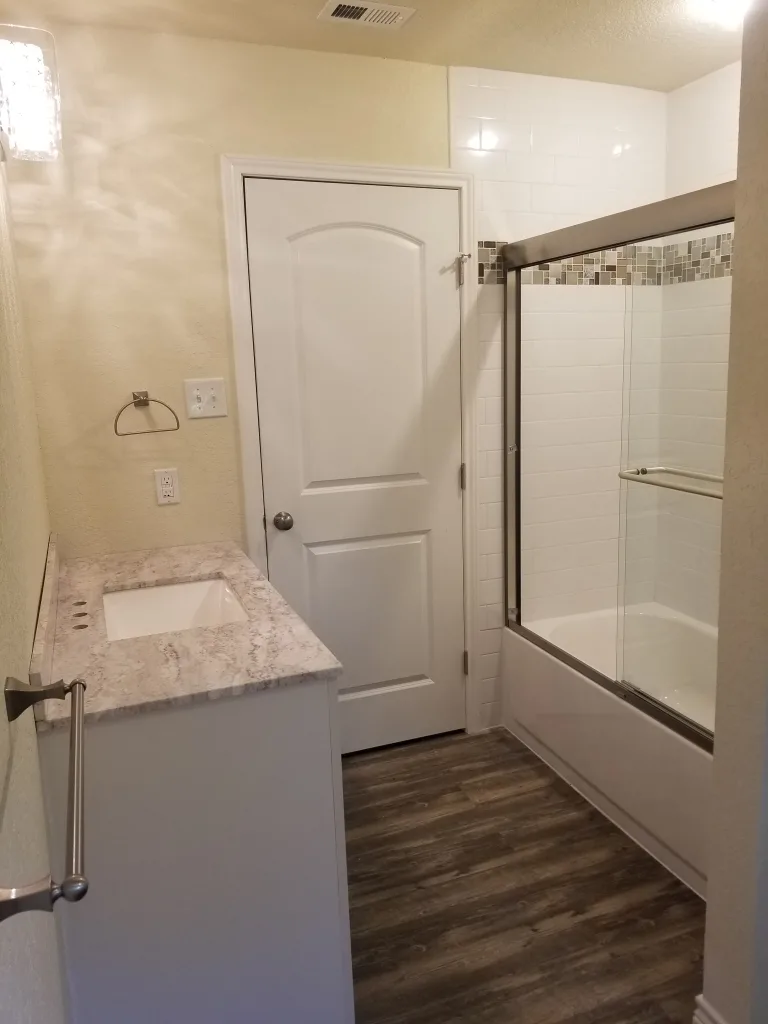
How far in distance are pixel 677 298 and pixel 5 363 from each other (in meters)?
2.31

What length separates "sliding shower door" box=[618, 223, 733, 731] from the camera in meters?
2.63

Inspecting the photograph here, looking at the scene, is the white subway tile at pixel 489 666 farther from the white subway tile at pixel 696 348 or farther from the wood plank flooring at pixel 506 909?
the white subway tile at pixel 696 348

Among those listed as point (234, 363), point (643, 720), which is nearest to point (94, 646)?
point (234, 363)

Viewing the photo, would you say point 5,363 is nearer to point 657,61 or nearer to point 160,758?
point 160,758

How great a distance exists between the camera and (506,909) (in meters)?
2.14

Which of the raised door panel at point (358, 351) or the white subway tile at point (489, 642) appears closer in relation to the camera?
the raised door panel at point (358, 351)

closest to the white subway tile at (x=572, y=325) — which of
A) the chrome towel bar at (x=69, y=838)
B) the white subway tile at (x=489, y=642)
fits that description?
the white subway tile at (x=489, y=642)

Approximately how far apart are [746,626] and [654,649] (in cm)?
131

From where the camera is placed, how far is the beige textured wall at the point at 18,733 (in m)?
0.79

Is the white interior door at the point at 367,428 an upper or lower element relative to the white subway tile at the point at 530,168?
lower

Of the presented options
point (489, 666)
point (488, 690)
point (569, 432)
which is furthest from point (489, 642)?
point (569, 432)

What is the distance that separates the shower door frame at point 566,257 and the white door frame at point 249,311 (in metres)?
0.14

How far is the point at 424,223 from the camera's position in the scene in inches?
109

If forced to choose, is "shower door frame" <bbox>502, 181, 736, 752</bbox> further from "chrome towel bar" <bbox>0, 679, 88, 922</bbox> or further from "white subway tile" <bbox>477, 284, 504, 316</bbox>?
"chrome towel bar" <bbox>0, 679, 88, 922</bbox>
